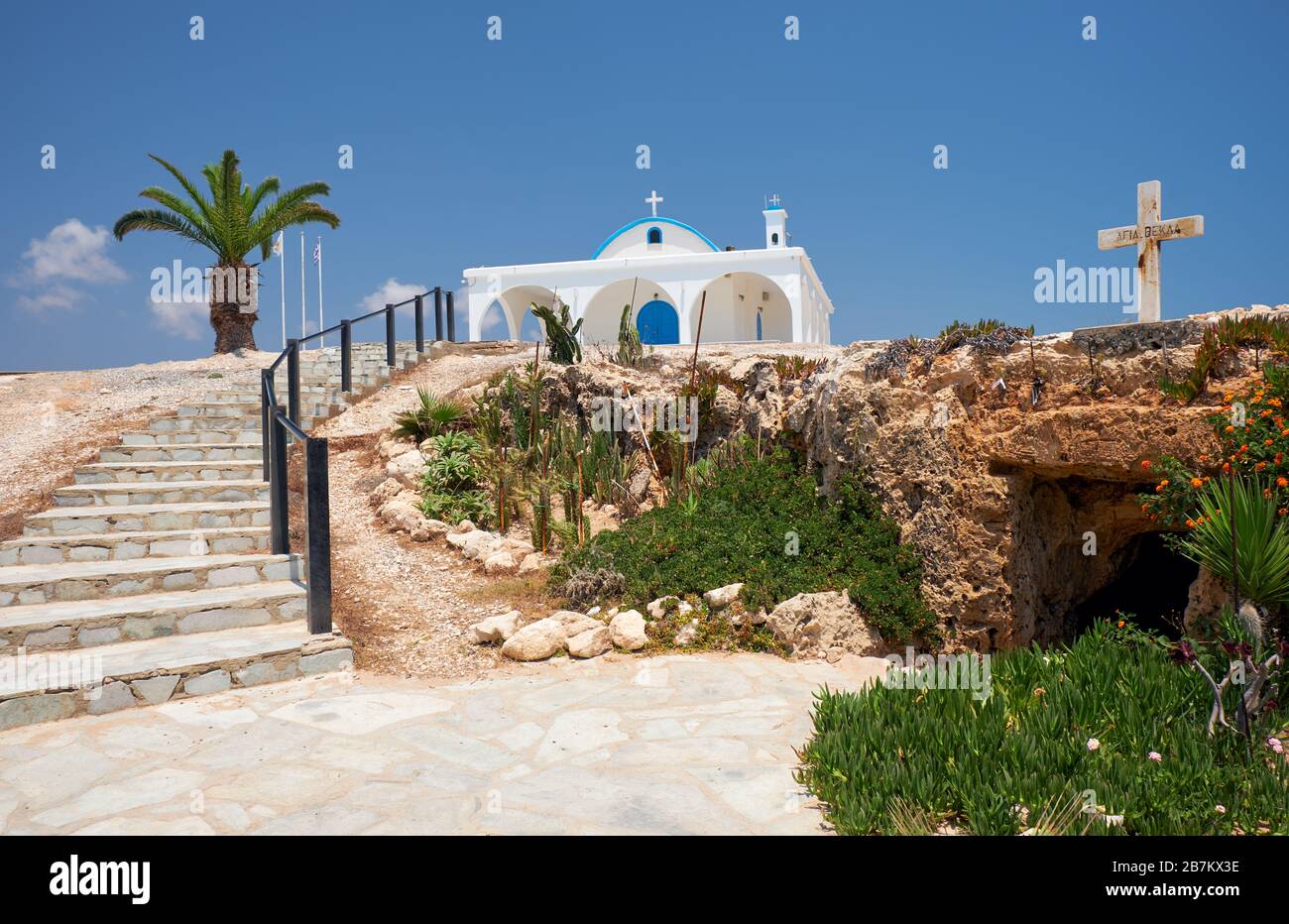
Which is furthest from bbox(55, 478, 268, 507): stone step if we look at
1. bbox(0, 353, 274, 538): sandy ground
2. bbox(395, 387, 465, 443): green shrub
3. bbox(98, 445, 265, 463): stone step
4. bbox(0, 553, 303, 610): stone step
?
bbox(395, 387, 465, 443): green shrub

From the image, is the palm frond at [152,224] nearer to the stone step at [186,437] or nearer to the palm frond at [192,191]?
the palm frond at [192,191]

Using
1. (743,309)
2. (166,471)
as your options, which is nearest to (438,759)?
(166,471)

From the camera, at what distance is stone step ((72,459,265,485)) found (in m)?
7.80

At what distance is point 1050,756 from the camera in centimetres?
320

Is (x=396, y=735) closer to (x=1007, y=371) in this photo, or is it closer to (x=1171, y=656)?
(x=1171, y=656)

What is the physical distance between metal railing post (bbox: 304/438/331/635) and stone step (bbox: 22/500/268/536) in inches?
88.6

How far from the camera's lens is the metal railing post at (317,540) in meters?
5.33

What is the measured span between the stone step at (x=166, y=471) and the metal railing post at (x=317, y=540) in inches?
132

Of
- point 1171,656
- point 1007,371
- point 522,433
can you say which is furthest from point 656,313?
point 1171,656

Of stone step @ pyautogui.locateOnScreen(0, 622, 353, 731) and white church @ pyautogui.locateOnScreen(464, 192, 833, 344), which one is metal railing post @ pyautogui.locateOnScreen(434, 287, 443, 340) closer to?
white church @ pyautogui.locateOnScreen(464, 192, 833, 344)

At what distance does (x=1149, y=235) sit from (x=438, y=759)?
6.45 meters

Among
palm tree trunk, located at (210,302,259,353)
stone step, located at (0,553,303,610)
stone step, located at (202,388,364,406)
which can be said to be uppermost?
palm tree trunk, located at (210,302,259,353)

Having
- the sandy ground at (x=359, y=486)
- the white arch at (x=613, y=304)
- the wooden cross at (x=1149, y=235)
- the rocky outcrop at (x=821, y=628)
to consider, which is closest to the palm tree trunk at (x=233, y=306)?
the sandy ground at (x=359, y=486)

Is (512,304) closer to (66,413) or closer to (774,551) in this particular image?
(66,413)
